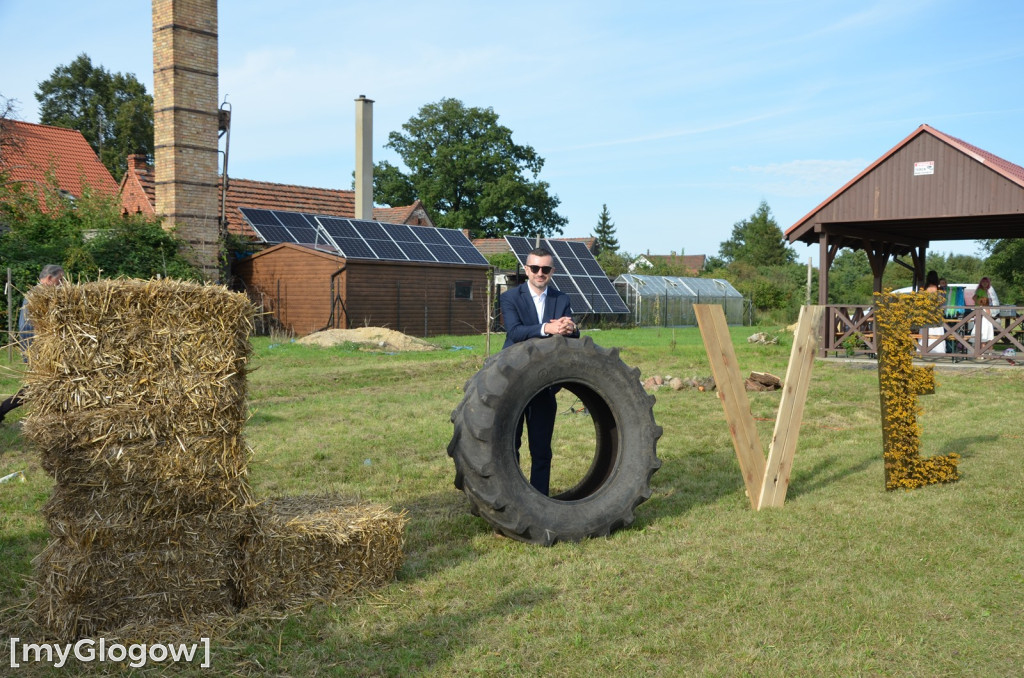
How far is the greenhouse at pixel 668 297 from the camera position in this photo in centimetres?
3803

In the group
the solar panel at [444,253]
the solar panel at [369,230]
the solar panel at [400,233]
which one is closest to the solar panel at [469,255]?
the solar panel at [444,253]

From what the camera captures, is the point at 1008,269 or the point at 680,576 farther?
the point at 1008,269

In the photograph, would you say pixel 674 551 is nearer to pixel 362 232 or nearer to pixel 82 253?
pixel 82 253

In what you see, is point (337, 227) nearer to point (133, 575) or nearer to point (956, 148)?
point (956, 148)

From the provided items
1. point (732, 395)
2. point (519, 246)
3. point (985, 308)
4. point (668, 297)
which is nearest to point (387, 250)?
Result: point (519, 246)

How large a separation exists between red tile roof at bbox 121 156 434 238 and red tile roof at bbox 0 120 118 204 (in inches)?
49.1

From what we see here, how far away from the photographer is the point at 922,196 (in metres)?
18.0

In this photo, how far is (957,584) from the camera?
4.49 metres

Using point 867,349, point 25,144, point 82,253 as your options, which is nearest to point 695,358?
point 867,349

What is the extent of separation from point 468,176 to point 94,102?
26.9m

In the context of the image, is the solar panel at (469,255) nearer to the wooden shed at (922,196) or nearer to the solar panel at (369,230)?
the solar panel at (369,230)

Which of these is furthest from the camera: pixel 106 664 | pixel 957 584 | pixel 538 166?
pixel 538 166

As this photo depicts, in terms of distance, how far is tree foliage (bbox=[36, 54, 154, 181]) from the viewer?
161 ft

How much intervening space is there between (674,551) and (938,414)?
7.59m
